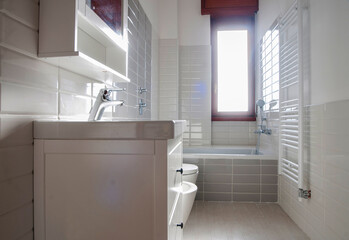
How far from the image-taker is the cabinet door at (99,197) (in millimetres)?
739

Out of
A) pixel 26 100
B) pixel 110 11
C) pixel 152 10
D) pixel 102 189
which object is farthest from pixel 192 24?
pixel 102 189

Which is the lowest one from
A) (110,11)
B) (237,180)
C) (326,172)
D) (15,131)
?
(237,180)

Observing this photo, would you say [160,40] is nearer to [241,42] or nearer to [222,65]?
[222,65]

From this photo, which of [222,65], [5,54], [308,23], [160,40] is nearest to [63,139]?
[5,54]

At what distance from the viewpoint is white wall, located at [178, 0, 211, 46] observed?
349 cm

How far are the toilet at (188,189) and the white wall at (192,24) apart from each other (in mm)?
2055

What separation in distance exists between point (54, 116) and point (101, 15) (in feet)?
1.78

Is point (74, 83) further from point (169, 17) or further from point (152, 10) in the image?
point (169, 17)

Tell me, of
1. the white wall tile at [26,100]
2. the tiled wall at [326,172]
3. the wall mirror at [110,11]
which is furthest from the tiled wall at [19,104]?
the tiled wall at [326,172]

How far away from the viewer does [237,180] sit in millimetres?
2537

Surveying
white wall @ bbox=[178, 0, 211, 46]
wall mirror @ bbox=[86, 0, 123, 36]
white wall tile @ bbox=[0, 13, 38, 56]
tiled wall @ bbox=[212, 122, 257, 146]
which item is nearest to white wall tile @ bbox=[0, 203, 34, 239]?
white wall tile @ bbox=[0, 13, 38, 56]

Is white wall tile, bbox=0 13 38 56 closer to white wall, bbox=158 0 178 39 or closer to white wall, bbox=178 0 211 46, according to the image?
white wall, bbox=158 0 178 39

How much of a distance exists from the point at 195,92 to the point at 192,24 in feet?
3.42

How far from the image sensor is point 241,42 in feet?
11.7
